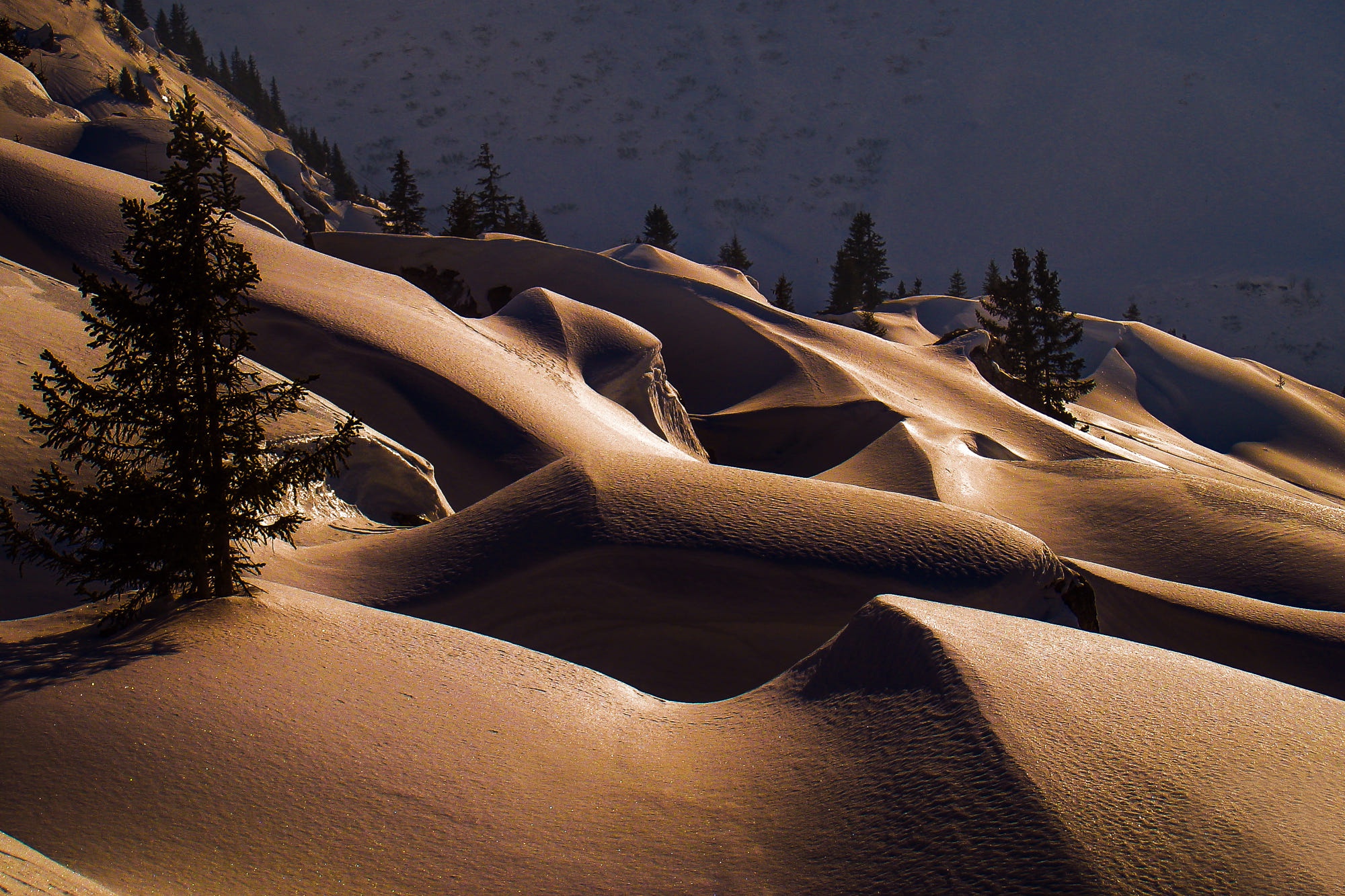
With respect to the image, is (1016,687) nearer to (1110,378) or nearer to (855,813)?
(855,813)

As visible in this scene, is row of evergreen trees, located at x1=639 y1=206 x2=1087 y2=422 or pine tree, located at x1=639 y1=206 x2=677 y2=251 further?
pine tree, located at x1=639 y1=206 x2=677 y2=251

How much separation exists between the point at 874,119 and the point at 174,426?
83.2 m

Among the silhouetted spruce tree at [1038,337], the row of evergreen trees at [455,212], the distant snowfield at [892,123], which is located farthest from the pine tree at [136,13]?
the silhouetted spruce tree at [1038,337]

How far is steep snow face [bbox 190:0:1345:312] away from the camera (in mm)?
68188

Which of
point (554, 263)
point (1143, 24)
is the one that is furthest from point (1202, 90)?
point (554, 263)

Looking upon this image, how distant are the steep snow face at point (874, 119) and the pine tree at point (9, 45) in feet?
133

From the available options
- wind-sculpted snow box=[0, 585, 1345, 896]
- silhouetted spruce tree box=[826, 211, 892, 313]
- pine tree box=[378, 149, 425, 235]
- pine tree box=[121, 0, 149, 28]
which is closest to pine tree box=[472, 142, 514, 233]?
pine tree box=[378, 149, 425, 235]

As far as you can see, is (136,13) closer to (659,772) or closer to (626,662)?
(626,662)

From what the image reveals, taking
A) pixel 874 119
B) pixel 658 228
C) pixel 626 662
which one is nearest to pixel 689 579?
pixel 626 662

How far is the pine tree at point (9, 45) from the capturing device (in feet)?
91.6

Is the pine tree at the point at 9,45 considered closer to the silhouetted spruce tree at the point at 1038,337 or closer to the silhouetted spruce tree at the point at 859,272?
the silhouetted spruce tree at the point at 1038,337

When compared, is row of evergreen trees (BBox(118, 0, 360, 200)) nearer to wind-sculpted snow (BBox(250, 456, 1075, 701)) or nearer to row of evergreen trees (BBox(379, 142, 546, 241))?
row of evergreen trees (BBox(379, 142, 546, 241))

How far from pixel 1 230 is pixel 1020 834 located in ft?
38.8

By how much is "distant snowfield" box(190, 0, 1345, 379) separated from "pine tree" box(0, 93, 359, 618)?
207ft
